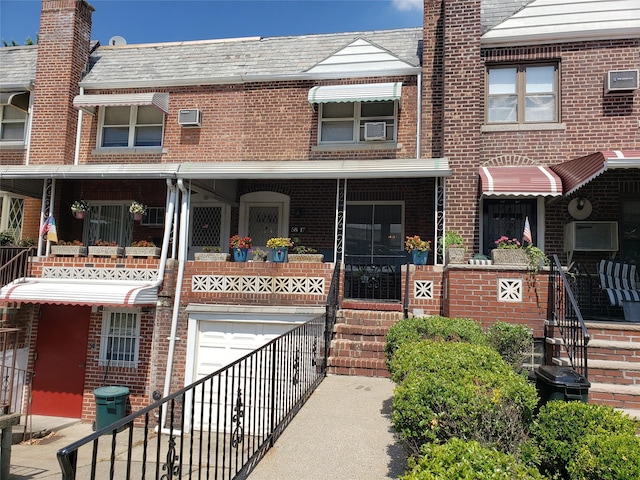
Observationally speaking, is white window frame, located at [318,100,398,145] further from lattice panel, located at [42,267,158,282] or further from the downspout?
lattice panel, located at [42,267,158,282]

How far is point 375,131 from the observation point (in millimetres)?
11938

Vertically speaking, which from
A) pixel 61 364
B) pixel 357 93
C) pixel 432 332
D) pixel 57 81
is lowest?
pixel 61 364

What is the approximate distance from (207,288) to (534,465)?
8.15 metres

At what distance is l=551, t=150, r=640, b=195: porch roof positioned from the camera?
7889 mm

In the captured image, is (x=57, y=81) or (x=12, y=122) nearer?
(x=57, y=81)

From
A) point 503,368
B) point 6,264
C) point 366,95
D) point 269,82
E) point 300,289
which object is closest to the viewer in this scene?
point 503,368

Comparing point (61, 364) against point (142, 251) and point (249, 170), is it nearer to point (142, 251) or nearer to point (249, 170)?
point (142, 251)

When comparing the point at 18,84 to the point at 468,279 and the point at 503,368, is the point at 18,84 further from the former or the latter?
the point at 503,368

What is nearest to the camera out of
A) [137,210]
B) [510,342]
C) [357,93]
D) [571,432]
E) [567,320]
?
[571,432]

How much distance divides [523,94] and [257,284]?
753 centimetres

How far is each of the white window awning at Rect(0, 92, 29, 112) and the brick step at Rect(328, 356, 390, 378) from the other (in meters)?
12.2

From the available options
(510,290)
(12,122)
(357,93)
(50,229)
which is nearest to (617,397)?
(510,290)

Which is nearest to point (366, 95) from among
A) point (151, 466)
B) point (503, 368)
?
point (503, 368)

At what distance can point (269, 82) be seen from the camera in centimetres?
1284
